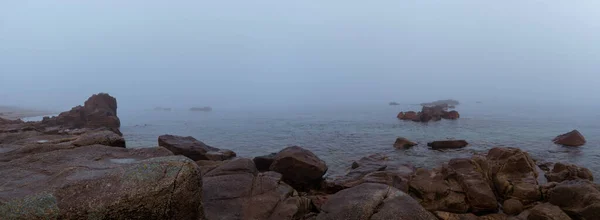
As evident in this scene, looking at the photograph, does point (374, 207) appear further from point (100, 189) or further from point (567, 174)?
point (567, 174)

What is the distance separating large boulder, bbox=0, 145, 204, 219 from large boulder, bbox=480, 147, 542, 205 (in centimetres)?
1329

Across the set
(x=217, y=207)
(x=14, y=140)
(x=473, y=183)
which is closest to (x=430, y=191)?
(x=473, y=183)

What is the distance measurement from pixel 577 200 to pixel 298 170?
11.3m

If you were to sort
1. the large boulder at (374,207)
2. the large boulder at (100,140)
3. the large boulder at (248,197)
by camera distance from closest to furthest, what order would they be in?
the large boulder at (374,207)
the large boulder at (248,197)
the large boulder at (100,140)

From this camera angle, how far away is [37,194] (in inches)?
228

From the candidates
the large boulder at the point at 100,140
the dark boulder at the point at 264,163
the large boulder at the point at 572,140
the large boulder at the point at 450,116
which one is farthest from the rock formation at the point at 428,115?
the large boulder at the point at 100,140

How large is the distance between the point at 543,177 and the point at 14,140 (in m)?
26.4

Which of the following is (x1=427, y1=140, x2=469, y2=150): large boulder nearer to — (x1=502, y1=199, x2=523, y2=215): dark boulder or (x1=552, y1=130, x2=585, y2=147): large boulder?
(x1=552, y1=130, x2=585, y2=147): large boulder

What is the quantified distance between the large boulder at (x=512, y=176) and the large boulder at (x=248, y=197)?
30.6ft

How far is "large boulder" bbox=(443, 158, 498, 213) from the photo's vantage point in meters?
12.4

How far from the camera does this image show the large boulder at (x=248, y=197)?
9.41m

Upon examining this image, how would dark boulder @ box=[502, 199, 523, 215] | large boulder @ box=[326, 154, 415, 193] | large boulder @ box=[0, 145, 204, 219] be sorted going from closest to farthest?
large boulder @ box=[0, 145, 204, 219]
dark boulder @ box=[502, 199, 523, 215]
large boulder @ box=[326, 154, 415, 193]

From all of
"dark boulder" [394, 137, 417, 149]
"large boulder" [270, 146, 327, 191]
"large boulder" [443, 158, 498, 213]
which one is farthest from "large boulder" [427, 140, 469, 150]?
"large boulder" [270, 146, 327, 191]

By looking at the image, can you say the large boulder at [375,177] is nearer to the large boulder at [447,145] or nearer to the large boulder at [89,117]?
the large boulder at [447,145]
